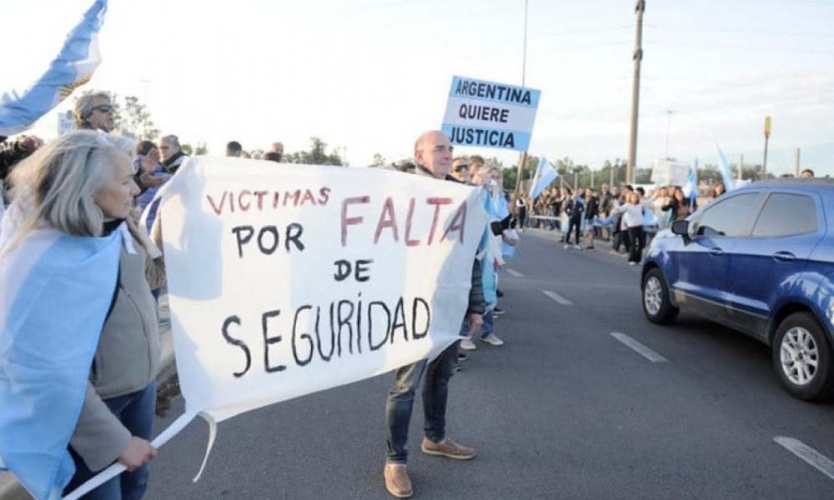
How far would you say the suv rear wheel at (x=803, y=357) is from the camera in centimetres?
512

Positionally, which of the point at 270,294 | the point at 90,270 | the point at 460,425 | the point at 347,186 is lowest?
the point at 460,425

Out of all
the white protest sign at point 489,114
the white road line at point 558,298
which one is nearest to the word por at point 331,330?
the white protest sign at point 489,114

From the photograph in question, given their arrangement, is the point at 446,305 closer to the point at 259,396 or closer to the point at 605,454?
the point at 259,396

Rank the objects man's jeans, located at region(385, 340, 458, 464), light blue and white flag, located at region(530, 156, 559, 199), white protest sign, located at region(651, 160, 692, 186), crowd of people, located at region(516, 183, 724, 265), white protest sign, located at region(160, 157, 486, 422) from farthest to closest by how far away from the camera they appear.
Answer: white protest sign, located at region(651, 160, 692, 186) → crowd of people, located at region(516, 183, 724, 265) → light blue and white flag, located at region(530, 156, 559, 199) → man's jeans, located at region(385, 340, 458, 464) → white protest sign, located at region(160, 157, 486, 422)

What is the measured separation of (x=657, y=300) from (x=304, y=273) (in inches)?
254

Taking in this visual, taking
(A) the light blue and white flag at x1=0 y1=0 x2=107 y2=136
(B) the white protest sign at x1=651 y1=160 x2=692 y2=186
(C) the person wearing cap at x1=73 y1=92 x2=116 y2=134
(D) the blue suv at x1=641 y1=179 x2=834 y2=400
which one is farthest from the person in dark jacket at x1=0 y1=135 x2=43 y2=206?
(B) the white protest sign at x1=651 y1=160 x2=692 y2=186

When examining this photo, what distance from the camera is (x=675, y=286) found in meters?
7.66

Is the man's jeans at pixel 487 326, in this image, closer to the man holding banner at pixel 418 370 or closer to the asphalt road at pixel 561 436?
the asphalt road at pixel 561 436

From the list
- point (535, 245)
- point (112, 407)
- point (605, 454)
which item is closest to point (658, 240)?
point (605, 454)

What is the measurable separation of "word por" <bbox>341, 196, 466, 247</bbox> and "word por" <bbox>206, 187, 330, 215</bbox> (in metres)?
0.14

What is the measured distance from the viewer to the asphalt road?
3.65m

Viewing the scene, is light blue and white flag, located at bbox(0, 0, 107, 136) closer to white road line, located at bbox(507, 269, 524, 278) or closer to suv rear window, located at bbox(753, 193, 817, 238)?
suv rear window, located at bbox(753, 193, 817, 238)

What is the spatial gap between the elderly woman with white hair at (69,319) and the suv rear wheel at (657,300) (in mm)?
6988

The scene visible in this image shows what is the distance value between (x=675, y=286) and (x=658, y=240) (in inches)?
33.0
